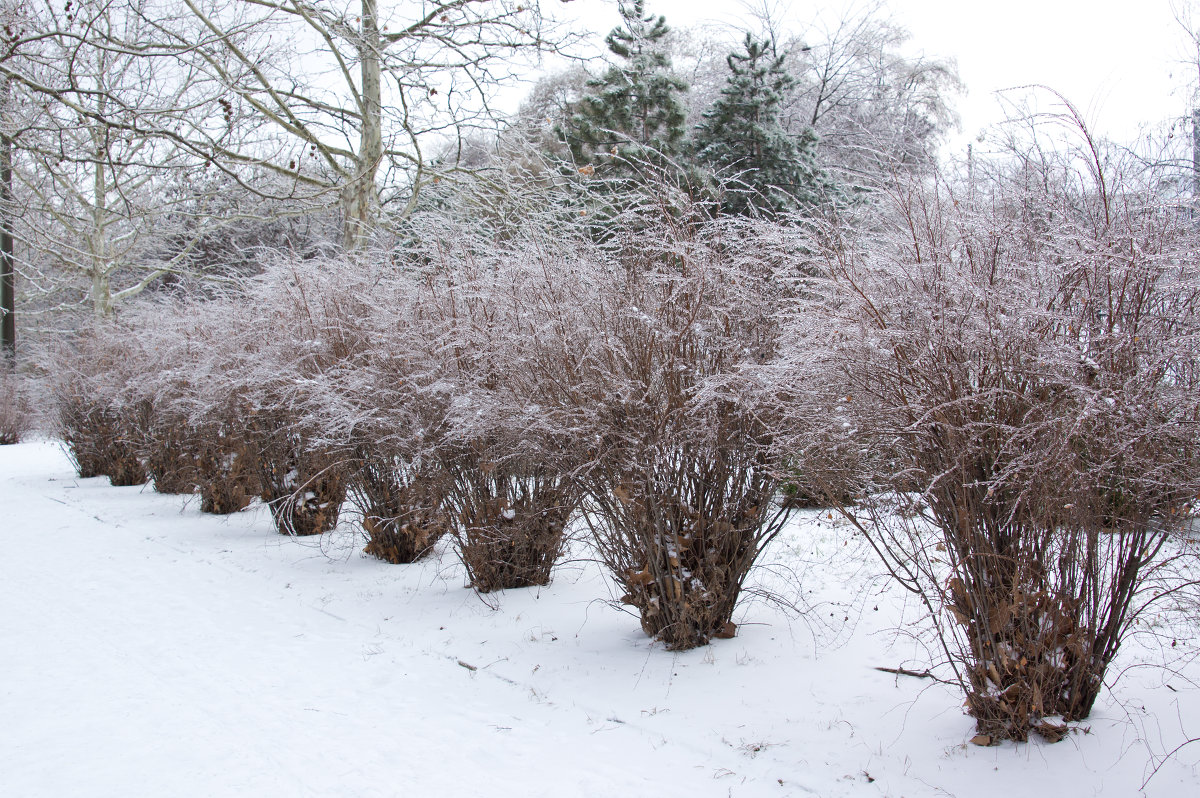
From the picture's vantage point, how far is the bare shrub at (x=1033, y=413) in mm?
2523

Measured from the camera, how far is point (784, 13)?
20.8 metres

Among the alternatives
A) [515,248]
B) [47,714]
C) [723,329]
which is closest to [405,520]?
[515,248]

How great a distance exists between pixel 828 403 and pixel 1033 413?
663mm

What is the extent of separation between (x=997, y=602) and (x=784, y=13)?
20.9 meters

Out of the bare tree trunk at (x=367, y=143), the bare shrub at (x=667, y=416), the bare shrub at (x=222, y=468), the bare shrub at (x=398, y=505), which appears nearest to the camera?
the bare shrub at (x=667, y=416)

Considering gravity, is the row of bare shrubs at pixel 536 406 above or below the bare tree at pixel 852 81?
below

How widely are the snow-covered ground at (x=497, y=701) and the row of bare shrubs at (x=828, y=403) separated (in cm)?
25

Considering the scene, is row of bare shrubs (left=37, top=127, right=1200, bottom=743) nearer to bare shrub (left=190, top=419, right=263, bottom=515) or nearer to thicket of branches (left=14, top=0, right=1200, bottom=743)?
thicket of branches (left=14, top=0, right=1200, bottom=743)

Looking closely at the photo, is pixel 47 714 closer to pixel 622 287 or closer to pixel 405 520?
pixel 405 520

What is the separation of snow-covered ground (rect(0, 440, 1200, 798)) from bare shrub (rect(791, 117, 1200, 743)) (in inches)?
13.9

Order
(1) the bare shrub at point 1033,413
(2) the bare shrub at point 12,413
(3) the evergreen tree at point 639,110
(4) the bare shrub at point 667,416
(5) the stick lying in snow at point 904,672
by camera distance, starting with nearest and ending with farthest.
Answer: (1) the bare shrub at point 1033,413 → (5) the stick lying in snow at point 904,672 → (4) the bare shrub at point 667,416 → (2) the bare shrub at point 12,413 → (3) the evergreen tree at point 639,110

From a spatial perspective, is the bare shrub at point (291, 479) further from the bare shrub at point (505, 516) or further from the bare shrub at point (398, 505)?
the bare shrub at point (505, 516)

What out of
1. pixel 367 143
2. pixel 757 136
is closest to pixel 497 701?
pixel 367 143

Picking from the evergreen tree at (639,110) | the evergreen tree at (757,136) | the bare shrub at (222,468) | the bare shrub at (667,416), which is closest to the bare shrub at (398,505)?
the bare shrub at (667,416)
